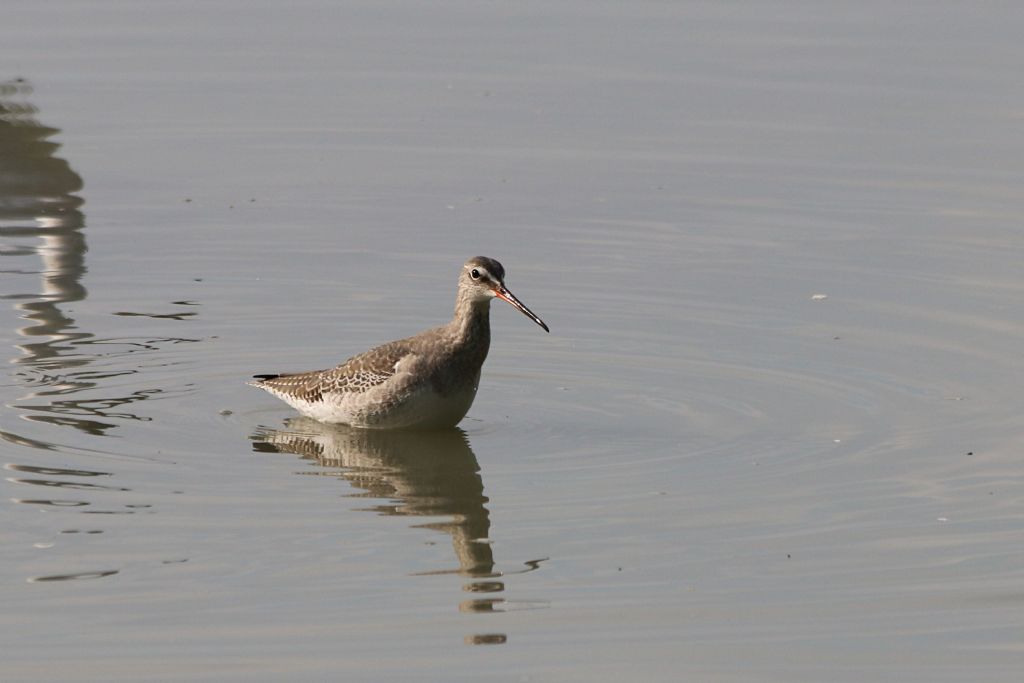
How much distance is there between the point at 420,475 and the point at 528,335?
304 cm

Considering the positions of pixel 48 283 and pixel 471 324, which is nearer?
pixel 471 324

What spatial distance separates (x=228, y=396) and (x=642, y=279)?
12.4 ft

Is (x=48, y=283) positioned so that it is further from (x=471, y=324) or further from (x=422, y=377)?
(x=471, y=324)

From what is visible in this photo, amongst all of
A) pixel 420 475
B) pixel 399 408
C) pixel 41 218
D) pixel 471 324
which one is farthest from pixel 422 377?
pixel 41 218

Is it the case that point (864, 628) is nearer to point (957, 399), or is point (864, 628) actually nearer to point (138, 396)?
point (957, 399)

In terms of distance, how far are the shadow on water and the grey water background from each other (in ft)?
0.12

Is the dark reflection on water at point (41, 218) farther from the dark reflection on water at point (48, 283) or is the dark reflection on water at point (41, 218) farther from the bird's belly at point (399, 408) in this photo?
the bird's belly at point (399, 408)

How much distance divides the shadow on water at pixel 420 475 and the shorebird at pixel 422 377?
0.15 metres

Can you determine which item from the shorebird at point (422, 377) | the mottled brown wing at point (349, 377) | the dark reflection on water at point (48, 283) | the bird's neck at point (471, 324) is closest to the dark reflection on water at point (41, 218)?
the dark reflection on water at point (48, 283)

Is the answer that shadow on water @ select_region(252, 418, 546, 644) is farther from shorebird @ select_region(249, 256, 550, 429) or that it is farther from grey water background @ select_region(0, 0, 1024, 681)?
shorebird @ select_region(249, 256, 550, 429)

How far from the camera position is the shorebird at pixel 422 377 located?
1255cm

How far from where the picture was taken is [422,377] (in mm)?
12562

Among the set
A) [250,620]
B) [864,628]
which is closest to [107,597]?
[250,620]

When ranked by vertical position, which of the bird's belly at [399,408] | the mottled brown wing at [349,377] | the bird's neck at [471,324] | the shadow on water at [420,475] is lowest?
the shadow on water at [420,475]
